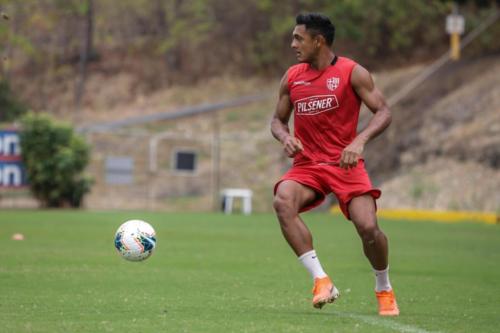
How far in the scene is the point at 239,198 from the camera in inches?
1425

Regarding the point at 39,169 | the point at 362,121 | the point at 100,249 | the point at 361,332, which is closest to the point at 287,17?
the point at 362,121

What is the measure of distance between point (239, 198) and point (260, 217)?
21.3 ft

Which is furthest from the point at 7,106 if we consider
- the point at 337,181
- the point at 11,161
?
the point at 337,181

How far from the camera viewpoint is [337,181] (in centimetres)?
900

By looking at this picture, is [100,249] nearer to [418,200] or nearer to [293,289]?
[293,289]

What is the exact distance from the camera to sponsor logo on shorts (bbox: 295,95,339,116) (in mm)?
9141

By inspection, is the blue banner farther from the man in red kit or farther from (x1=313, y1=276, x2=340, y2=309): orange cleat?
(x1=313, y1=276, x2=340, y2=309): orange cleat

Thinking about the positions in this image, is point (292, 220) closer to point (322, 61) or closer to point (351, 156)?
point (351, 156)

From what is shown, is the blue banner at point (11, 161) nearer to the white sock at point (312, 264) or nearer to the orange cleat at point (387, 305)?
the white sock at point (312, 264)

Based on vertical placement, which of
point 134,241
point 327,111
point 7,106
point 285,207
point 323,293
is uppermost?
point 7,106

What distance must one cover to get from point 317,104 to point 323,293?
5.38 feet

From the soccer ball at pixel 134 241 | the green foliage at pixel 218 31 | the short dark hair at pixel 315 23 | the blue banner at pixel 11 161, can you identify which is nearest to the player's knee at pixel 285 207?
the short dark hair at pixel 315 23

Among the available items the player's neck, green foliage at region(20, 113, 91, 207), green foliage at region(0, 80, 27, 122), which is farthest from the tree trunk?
the player's neck

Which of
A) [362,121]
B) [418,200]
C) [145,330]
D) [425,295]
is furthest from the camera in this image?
[362,121]
